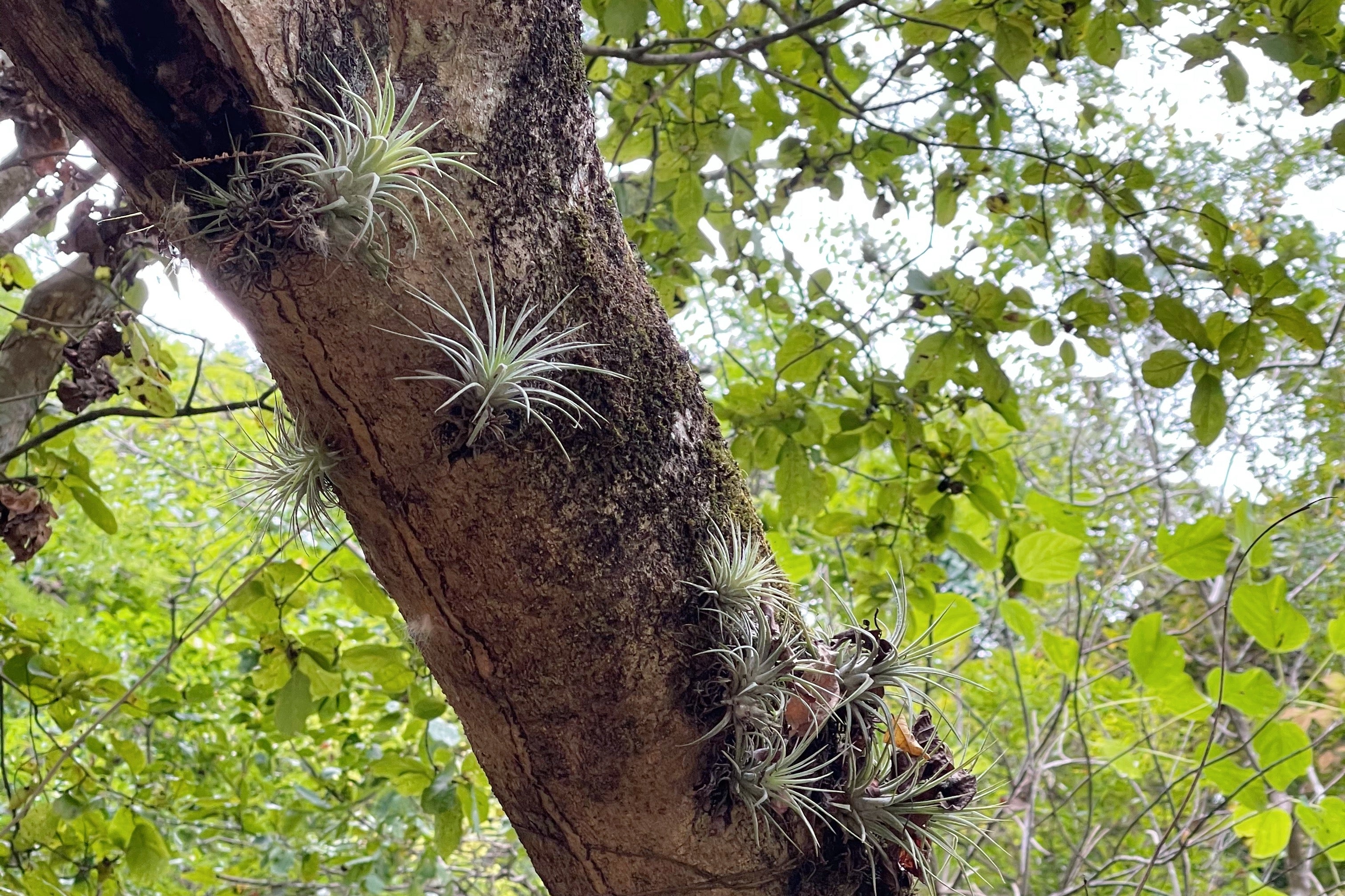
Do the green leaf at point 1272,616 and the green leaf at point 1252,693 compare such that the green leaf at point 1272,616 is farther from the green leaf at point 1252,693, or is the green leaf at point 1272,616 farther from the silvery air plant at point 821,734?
the silvery air plant at point 821,734

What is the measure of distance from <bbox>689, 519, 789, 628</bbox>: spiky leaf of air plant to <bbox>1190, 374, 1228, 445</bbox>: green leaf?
0.63 m

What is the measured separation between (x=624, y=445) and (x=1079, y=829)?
297 cm

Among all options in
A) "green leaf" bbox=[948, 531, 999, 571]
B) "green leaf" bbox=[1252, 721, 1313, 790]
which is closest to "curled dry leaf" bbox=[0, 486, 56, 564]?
"green leaf" bbox=[948, 531, 999, 571]

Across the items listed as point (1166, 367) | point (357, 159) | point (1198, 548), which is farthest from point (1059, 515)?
point (357, 159)

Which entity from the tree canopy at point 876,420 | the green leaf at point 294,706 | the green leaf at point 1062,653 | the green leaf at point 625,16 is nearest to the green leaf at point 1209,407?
the tree canopy at point 876,420

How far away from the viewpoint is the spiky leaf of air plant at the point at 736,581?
0.60 metres

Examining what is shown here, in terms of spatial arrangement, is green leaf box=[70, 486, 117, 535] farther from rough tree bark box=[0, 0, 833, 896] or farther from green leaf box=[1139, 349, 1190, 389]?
green leaf box=[1139, 349, 1190, 389]

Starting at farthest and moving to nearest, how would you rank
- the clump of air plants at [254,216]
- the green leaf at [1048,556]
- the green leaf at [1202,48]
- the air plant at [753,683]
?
the green leaf at [1048,556] < the green leaf at [1202,48] < the air plant at [753,683] < the clump of air plants at [254,216]

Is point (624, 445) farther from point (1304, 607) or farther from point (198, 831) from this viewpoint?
point (1304, 607)

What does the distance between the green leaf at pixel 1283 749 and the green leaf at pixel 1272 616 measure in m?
0.11

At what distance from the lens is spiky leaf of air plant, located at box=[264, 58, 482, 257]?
0.44m

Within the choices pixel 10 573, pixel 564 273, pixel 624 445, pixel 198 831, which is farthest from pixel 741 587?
pixel 198 831

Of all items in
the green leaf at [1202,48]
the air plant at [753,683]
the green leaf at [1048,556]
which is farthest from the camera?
the green leaf at [1048,556]

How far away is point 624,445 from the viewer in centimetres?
57
